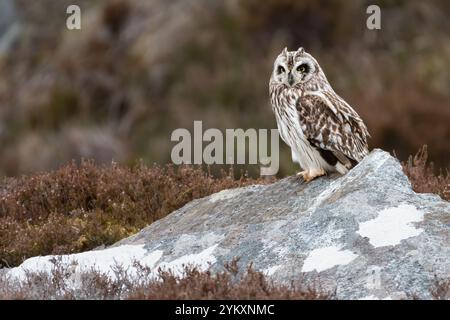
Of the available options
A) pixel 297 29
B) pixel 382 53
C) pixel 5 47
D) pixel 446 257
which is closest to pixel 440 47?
pixel 382 53

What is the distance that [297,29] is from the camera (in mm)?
25062

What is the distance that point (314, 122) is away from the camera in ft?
27.8

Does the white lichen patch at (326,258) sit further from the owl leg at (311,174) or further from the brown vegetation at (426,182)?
the brown vegetation at (426,182)

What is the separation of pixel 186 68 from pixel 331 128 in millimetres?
16085

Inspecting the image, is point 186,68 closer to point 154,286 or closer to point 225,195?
point 225,195

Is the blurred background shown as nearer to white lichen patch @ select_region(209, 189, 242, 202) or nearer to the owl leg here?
white lichen patch @ select_region(209, 189, 242, 202)

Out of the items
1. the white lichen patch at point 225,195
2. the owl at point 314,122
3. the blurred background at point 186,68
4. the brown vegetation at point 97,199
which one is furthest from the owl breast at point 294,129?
the blurred background at point 186,68

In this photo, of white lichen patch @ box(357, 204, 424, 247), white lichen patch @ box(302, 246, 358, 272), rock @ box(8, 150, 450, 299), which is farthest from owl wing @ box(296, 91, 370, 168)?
white lichen patch @ box(302, 246, 358, 272)

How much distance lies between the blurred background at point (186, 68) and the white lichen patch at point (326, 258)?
1422cm

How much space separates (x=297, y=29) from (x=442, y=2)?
4.58 metres

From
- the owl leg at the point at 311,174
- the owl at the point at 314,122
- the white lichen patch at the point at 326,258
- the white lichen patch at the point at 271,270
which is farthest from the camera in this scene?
the owl at the point at 314,122

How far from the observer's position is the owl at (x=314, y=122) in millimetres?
8461
